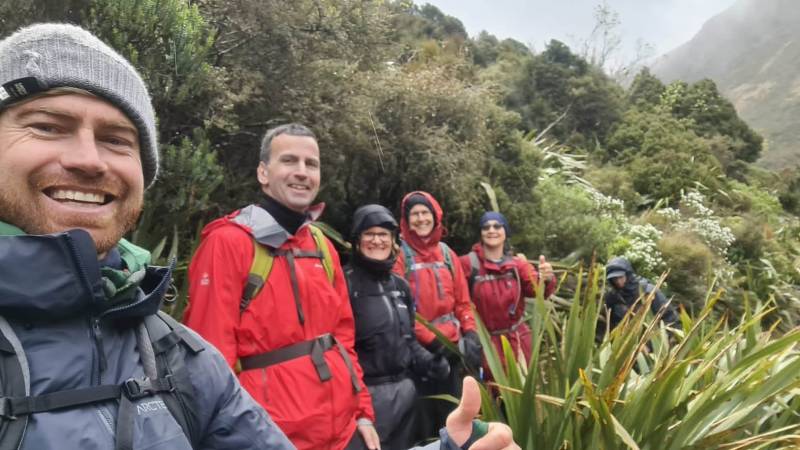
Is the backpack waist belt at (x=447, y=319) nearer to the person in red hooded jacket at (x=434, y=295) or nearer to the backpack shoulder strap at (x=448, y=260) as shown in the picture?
the person in red hooded jacket at (x=434, y=295)

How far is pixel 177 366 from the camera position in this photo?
120cm

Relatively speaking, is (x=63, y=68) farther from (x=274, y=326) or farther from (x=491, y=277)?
(x=491, y=277)

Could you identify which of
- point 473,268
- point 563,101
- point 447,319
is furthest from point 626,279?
point 563,101

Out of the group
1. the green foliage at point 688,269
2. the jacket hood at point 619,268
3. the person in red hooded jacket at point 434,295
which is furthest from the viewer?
the green foliage at point 688,269

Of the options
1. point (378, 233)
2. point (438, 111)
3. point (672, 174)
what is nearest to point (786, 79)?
point (672, 174)

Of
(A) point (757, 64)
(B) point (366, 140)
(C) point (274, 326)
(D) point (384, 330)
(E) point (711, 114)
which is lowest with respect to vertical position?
(D) point (384, 330)

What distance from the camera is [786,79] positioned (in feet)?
181

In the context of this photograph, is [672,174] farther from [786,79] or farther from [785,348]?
[786,79]

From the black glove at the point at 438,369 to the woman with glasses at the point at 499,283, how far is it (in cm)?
105

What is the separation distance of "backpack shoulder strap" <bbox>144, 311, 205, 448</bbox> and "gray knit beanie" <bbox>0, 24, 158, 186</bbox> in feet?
1.62

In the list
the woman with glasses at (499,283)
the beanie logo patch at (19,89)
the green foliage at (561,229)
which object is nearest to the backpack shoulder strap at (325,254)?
the beanie logo patch at (19,89)

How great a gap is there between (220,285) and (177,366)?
3.86ft

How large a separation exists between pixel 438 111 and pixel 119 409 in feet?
20.8

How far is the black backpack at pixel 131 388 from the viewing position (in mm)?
937
